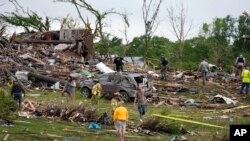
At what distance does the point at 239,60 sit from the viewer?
4091 cm

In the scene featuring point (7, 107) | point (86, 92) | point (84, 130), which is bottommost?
point (84, 130)

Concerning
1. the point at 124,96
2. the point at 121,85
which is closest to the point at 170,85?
the point at 121,85

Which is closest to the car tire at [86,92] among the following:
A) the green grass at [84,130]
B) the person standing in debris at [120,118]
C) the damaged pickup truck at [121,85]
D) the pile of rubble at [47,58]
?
the damaged pickup truck at [121,85]

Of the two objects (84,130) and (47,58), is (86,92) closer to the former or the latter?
(84,130)

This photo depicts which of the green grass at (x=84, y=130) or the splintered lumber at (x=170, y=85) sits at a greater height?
the splintered lumber at (x=170, y=85)

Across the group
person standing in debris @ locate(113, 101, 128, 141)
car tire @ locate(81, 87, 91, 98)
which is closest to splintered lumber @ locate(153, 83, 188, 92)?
car tire @ locate(81, 87, 91, 98)

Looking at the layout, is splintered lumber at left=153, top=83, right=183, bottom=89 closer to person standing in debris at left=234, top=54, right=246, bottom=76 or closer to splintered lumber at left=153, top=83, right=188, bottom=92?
splintered lumber at left=153, top=83, right=188, bottom=92

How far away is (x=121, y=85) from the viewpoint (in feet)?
110

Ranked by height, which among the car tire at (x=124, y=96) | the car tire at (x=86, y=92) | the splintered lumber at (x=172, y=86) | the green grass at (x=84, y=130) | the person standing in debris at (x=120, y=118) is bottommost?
the green grass at (x=84, y=130)

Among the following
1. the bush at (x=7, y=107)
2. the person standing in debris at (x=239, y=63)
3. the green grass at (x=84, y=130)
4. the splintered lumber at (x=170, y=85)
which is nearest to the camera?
the green grass at (x=84, y=130)

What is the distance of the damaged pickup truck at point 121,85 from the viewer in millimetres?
33344

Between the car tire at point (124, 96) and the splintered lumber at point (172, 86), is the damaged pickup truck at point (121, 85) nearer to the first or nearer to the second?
the car tire at point (124, 96)

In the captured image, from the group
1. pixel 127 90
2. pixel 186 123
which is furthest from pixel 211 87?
pixel 186 123

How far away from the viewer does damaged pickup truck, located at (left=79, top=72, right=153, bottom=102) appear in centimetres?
3334
